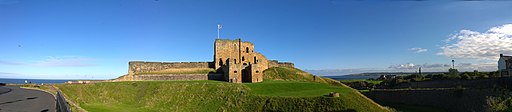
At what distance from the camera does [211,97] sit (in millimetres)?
28703

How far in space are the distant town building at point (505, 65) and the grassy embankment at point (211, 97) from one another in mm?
21794

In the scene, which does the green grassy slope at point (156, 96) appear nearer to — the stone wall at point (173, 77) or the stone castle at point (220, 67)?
the stone wall at point (173, 77)

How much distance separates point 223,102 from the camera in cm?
2709

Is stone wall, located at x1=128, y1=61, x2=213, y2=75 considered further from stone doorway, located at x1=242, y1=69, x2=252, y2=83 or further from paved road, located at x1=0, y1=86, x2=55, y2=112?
paved road, located at x1=0, y1=86, x2=55, y2=112

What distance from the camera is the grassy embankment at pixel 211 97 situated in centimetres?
2370

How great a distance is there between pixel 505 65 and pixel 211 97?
1453 inches

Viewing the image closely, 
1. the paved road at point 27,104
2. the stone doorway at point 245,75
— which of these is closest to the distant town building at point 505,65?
the stone doorway at point 245,75

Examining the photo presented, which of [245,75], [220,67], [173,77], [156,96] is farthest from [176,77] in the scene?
[156,96]

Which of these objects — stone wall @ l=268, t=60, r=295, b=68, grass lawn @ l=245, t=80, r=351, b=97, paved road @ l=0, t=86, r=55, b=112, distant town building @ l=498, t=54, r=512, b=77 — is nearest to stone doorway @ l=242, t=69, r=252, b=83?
grass lawn @ l=245, t=80, r=351, b=97

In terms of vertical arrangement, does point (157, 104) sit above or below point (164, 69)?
below

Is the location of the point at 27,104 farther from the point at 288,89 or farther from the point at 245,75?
the point at 245,75

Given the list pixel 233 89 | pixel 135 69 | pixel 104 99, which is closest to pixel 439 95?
pixel 233 89

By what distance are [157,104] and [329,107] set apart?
1488cm

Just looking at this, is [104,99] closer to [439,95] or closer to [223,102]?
[223,102]
